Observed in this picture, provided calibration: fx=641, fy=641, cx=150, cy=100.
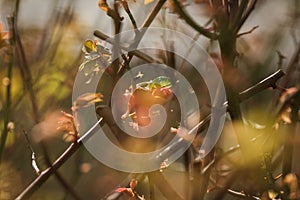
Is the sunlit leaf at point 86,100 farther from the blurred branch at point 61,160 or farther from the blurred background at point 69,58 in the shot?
the blurred background at point 69,58

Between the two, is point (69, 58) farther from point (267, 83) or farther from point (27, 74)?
point (267, 83)

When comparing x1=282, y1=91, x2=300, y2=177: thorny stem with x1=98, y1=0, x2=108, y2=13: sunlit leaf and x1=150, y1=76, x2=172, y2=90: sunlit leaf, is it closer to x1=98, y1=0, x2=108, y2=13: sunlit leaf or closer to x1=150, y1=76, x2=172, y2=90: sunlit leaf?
x1=150, y1=76, x2=172, y2=90: sunlit leaf

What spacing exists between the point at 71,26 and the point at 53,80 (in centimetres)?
34

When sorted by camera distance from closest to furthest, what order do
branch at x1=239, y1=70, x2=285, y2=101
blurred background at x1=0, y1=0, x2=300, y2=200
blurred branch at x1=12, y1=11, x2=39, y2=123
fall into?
branch at x1=239, y1=70, x2=285, y2=101 → blurred branch at x1=12, y1=11, x2=39, y2=123 → blurred background at x1=0, y1=0, x2=300, y2=200

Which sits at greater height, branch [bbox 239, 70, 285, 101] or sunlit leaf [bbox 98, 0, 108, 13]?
sunlit leaf [bbox 98, 0, 108, 13]

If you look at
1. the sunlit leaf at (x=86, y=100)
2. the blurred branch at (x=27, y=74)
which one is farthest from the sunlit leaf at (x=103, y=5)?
the blurred branch at (x=27, y=74)

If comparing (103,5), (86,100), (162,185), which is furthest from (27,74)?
(162,185)

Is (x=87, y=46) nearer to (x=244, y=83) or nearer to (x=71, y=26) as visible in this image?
(x=244, y=83)

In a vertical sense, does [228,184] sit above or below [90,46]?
below

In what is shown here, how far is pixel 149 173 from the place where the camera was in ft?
3.92

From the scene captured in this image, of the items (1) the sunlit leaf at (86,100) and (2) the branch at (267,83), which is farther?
(1) the sunlit leaf at (86,100)

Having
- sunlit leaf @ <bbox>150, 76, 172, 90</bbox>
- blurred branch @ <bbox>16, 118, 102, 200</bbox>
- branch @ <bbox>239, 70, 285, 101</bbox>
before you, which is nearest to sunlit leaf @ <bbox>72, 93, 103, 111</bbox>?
blurred branch @ <bbox>16, 118, 102, 200</bbox>

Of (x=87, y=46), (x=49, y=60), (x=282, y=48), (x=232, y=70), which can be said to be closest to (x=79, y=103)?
(x=87, y=46)

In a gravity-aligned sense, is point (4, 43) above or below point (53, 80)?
above
